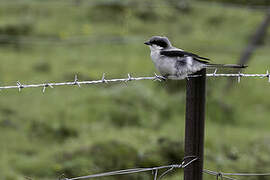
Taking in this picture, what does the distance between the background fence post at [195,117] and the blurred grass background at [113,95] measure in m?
2.72

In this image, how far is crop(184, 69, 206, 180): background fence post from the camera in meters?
2.51

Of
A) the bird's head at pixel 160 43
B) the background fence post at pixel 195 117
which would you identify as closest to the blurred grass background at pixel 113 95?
the bird's head at pixel 160 43

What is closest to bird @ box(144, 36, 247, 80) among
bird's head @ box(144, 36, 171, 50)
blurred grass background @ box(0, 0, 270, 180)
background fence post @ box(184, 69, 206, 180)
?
bird's head @ box(144, 36, 171, 50)

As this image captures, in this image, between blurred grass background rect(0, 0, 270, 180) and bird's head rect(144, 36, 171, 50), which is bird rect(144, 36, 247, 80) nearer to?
bird's head rect(144, 36, 171, 50)

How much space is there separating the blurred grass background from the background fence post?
8.93 ft

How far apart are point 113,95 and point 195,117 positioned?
569 cm

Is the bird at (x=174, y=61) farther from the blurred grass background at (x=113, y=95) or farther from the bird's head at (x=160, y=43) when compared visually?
the blurred grass background at (x=113, y=95)

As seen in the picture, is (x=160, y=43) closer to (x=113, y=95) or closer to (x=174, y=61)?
(x=174, y=61)

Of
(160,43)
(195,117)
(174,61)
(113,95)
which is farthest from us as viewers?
A: (113,95)

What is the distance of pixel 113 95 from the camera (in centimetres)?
816

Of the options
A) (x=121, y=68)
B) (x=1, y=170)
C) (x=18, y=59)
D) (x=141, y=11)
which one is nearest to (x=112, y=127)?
(x=1, y=170)

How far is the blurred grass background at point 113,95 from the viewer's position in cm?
581

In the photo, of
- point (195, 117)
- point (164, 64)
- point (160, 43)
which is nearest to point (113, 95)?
point (160, 43)

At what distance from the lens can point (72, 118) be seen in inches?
294
